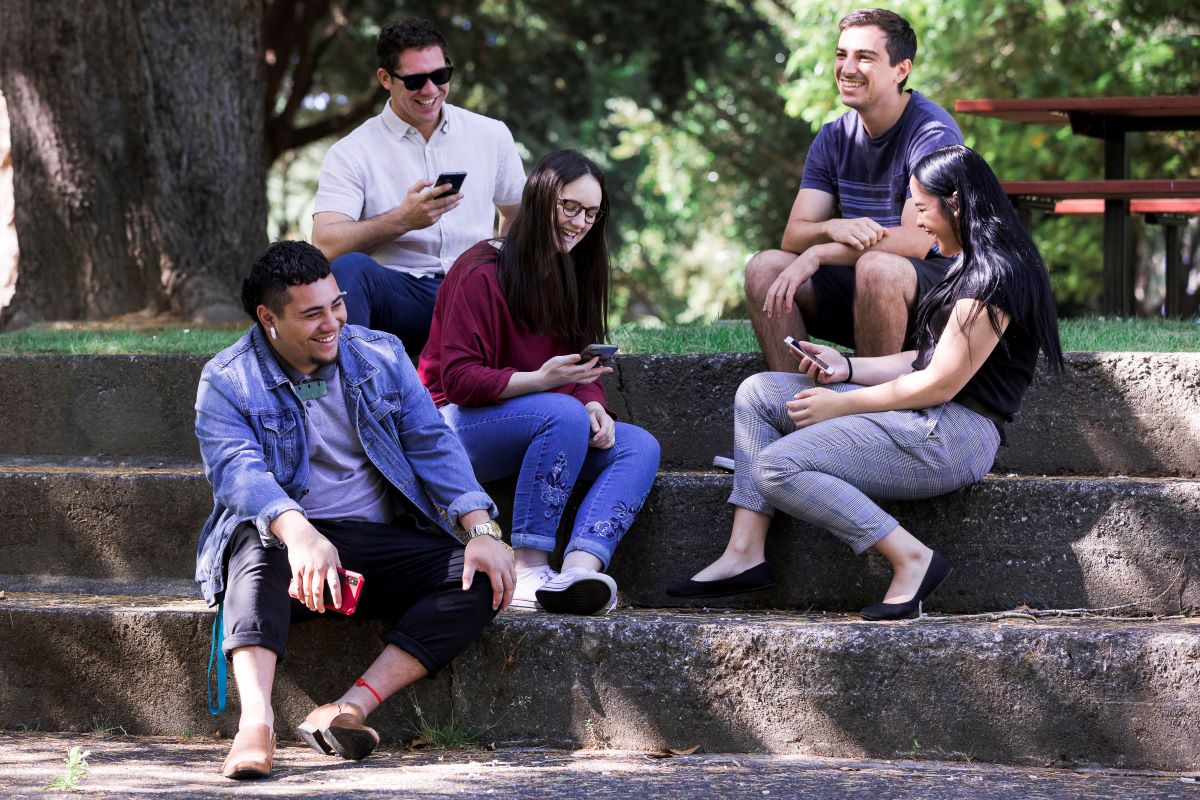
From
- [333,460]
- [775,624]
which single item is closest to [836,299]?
[775,624]

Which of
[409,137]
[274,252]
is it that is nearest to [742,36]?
[409,137]

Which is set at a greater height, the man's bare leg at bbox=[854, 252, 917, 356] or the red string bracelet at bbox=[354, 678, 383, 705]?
the man's bare leg at bbox=[854, 252, 917, 356]

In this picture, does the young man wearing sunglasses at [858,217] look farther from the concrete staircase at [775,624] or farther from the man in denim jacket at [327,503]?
the man in denim jacket at [327,503]

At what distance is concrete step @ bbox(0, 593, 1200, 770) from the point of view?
10.7 feet

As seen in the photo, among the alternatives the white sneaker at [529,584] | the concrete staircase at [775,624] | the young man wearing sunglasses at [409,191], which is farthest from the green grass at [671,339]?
the white sneaker at [529,584]

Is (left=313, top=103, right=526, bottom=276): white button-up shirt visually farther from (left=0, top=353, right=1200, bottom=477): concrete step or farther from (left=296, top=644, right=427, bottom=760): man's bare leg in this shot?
(left=296, top=644, right=427, bottom=760): man's bare leg

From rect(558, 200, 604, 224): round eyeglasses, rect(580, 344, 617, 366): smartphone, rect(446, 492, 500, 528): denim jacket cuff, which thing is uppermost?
rect(558, 200, 604, 224): round eyeglasses

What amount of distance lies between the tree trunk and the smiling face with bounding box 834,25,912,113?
3776mm

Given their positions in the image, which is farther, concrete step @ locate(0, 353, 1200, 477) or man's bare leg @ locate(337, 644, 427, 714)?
concrete step @ locate(0, 353, 1200, 477)

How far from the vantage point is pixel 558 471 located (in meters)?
3.88

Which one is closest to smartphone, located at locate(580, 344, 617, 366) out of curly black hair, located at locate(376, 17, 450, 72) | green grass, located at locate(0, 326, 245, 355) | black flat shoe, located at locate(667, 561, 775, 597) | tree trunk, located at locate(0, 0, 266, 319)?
black flat shoe, located at locate(667, 561, 775, 597)

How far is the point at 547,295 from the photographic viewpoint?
4.09m

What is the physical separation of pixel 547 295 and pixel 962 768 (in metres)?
1.74

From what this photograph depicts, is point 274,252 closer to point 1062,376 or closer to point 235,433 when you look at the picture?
point 235,433
